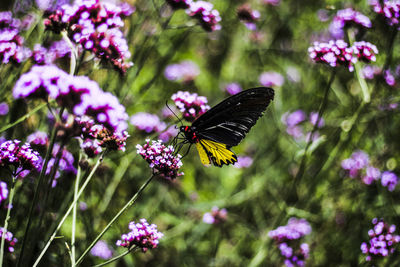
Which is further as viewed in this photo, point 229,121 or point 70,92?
point 229,121

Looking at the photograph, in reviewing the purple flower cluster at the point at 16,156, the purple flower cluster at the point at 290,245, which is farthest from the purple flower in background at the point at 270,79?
the purple flower cluster at the point at 16,156

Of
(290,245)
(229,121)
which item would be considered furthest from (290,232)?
(229,121)

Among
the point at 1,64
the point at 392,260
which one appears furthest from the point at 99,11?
the point at 392,260

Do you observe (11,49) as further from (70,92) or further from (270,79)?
(270,79)

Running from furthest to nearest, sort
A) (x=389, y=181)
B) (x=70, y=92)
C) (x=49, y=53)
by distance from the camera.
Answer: (x=389, y=181)
(x=49, y=53)
(x=70, y=92)

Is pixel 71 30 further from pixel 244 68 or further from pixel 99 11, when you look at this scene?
pixel 244 68
